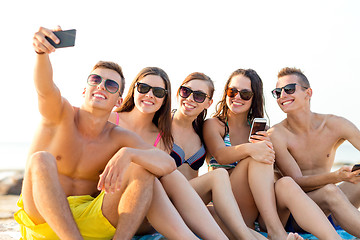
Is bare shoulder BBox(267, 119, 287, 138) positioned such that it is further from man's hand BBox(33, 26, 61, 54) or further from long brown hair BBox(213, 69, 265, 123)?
man's hand BBox(33, 26, 61, 54)

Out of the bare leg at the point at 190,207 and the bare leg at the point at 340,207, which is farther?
the bare leg at the point at 340,207

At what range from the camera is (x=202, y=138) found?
515 centimetres

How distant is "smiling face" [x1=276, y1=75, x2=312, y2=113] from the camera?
507 centimetres

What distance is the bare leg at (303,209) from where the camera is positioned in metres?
3.84

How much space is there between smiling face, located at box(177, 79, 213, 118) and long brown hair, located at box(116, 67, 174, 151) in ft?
0.79

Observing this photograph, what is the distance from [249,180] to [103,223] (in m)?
1.83

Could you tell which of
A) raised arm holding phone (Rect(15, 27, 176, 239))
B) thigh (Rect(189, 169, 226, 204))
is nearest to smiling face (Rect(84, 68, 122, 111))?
raised arm holding phone (Rect(15, 27, 176, 239))

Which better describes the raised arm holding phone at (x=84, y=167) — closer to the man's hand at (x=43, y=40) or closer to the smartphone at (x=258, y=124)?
the man's hand at (x=43, y=40)

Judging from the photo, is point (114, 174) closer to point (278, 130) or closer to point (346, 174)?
point (278, 130)

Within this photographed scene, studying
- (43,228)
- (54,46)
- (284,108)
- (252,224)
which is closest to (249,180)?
(252,224)

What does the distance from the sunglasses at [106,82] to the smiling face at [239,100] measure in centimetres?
191

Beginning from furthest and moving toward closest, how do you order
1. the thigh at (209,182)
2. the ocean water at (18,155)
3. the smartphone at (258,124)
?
1. the ocean water at (18,155)
2. the smartphone at (258,124)
3. the thigh at (209,182)

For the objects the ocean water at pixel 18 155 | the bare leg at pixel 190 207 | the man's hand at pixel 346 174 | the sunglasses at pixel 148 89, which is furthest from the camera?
the ocean water at pixel 18 155

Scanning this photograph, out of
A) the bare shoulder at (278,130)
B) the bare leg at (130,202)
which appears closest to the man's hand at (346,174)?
the bare shoulder at (278,130)
